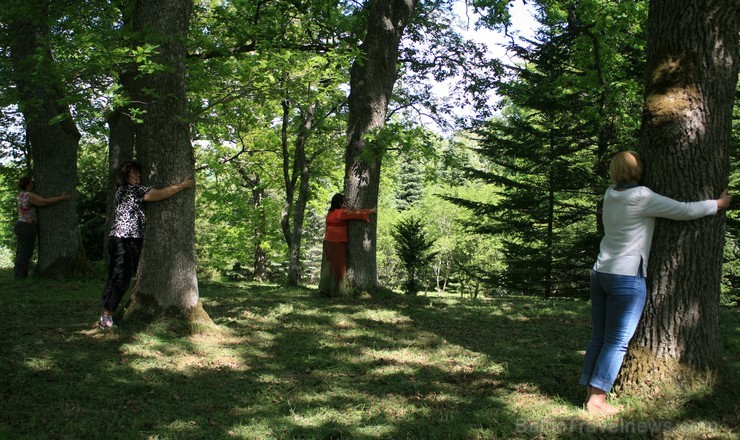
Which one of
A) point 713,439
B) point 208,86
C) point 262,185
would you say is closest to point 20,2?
point 208,86

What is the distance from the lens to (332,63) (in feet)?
31.4

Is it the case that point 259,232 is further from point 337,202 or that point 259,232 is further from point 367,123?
point 367,123

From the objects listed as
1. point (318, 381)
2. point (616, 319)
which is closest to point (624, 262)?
point (616, 319)

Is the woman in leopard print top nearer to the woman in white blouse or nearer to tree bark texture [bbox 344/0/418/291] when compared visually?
tree bark texture [bbox 344/0/418/291]

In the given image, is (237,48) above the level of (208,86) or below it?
above

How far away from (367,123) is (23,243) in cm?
725

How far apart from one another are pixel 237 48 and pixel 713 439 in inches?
357

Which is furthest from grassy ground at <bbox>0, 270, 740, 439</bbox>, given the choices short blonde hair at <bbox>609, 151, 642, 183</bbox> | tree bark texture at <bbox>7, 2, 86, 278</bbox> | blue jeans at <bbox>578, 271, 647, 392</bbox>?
tree bark texture at <bbox>7, 2, 86, 278</bbox>

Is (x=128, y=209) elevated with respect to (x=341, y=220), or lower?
lower

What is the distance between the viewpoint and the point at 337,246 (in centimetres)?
1020

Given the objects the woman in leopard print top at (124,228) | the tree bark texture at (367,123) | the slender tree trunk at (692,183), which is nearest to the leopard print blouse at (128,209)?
the woman in leopard print top at (124,228)

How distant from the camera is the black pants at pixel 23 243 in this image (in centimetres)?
1080

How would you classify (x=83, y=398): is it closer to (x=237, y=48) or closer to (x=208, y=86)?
(x=208, y=86)

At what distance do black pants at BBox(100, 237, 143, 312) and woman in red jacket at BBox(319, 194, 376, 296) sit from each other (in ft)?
13.5
